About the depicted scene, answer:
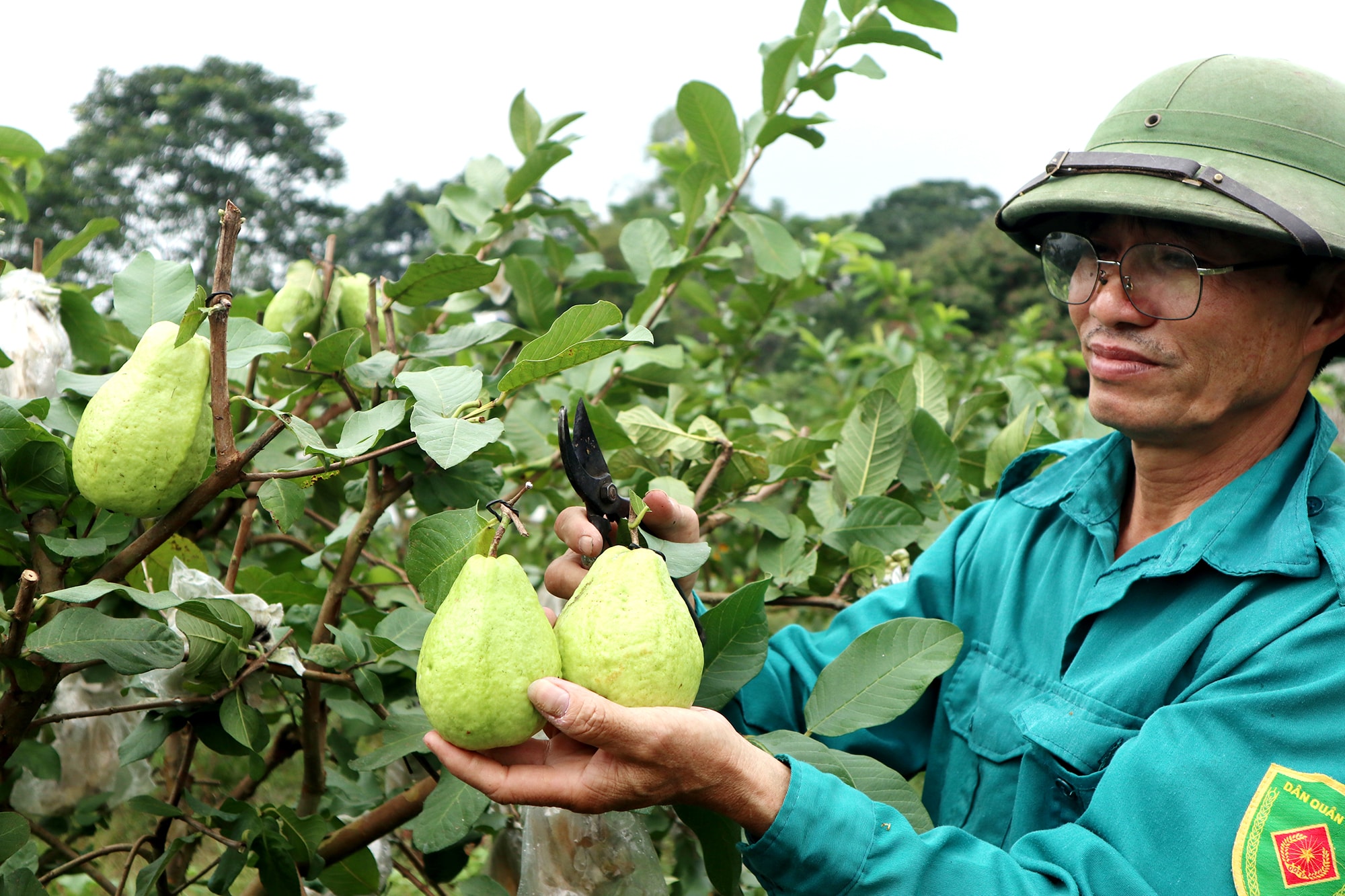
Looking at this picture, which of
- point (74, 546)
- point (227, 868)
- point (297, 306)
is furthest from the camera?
point (297, 306)

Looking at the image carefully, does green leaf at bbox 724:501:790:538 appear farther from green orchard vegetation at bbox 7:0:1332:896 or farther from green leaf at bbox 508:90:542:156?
green leaf at bbox 508:90:542:156

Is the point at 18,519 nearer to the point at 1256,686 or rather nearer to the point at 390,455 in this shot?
the point at 390,455

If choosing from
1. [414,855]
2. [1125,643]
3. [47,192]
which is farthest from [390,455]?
[47,192]

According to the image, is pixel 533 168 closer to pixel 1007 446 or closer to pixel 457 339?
pixel 457 339

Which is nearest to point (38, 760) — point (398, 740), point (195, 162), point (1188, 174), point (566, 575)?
point (398, 740)

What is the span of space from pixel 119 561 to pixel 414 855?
82cm

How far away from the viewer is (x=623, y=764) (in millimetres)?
894

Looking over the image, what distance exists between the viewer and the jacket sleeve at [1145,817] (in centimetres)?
92

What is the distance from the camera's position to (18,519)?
1083 mm

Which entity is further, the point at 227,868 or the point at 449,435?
the point at 227,868

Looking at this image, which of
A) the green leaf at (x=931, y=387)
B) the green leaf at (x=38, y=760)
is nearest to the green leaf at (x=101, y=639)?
the green leaf at (x=38, y=760)

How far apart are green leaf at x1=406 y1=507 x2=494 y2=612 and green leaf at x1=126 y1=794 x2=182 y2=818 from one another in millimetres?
562

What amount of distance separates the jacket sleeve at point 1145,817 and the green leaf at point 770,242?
1088 millimetres

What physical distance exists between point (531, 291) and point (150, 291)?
0.64 meters
